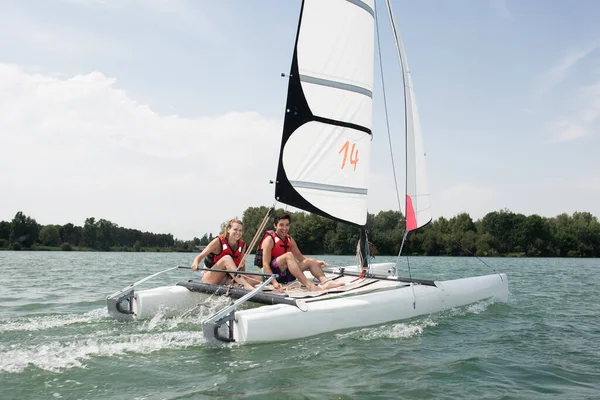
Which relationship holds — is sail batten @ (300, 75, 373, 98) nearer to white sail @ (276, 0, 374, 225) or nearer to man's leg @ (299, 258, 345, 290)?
white sail @ (276, 0, 374, 225)

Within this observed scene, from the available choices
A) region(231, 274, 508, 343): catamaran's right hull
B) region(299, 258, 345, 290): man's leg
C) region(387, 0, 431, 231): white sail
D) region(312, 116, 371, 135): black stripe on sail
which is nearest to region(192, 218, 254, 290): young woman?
region(299, 258, 345, 290): man's leg

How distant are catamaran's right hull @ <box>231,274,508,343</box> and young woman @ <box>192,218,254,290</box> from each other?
58.0 inches

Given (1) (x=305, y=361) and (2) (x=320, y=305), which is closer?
(1) (x=305, y=361)

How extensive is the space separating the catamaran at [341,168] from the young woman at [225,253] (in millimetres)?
258

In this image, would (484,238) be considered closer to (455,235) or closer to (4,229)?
(455,235)

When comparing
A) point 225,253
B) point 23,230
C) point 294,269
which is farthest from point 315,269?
point 23,230

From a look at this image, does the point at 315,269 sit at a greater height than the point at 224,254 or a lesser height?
lesser

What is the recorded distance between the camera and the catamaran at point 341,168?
693 cm

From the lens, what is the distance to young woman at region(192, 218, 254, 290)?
7.04 m

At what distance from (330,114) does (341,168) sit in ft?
2.98

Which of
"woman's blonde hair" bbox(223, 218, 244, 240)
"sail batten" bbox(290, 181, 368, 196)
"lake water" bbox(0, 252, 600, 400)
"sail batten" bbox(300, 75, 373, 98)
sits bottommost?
"lake water" bbox(0, 252, 600, 400)

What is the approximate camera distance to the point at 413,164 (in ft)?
30.9

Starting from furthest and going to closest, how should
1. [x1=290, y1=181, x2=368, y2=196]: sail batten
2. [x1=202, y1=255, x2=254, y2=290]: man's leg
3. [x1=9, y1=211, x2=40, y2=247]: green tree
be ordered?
[x1=9, y1=211, x2=40, y2=247]: green tree
[x1=290, y1=181, x2=368, y2=196]: sail batten
[x1=202, y1=255, x2=254, y2=290]: man's leg

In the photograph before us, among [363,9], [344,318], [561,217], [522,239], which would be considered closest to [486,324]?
[344,318]
